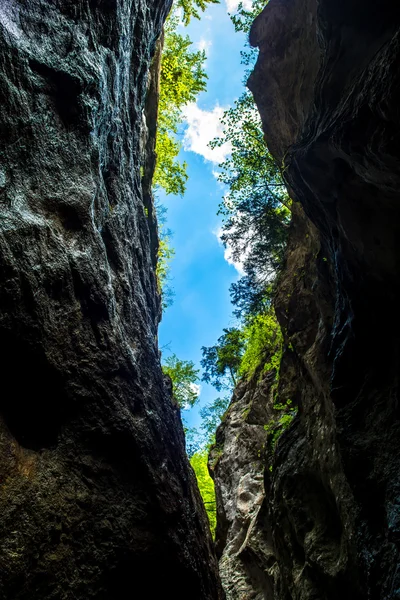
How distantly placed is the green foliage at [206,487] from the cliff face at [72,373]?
13703 millimetres

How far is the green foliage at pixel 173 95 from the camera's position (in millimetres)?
18984

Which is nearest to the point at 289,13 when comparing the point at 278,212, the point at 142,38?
the point at 142,38

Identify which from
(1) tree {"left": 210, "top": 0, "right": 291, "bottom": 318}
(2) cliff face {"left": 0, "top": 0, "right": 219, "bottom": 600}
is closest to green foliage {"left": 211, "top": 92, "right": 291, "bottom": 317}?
(1) tree {"left": 210, "top": 0, "right": 291, "bottom": 318}

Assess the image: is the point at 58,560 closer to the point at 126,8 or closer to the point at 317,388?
the point at 317,388

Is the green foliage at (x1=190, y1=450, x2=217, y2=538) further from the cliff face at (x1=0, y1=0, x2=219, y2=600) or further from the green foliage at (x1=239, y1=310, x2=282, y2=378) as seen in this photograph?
the cliff face at (x1=0, y1=0, x2=219, y2=600)

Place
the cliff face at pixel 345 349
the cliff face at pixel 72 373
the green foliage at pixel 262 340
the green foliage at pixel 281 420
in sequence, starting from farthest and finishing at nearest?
the green foliage at pixel 262 340 < the green foliage at pixel 281 420 < the cliff face at pixel 345 349 < the cliff face at pixel 72 373

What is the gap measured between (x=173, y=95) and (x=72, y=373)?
17451 millimetres

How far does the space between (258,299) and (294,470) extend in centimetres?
930

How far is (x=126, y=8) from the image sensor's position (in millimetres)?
9336

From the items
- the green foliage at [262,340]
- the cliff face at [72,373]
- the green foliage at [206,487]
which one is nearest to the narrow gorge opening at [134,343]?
the cliff face at [72,373]

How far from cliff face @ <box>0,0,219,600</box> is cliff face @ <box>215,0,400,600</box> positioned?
2.40 meters

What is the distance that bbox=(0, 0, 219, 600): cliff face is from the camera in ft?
15.3

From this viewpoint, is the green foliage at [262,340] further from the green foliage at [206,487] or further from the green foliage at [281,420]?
the green foliage at [206,487]

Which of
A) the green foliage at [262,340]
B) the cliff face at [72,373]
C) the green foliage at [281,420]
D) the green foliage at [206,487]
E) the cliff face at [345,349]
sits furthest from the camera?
the green foliage at [206,487]
